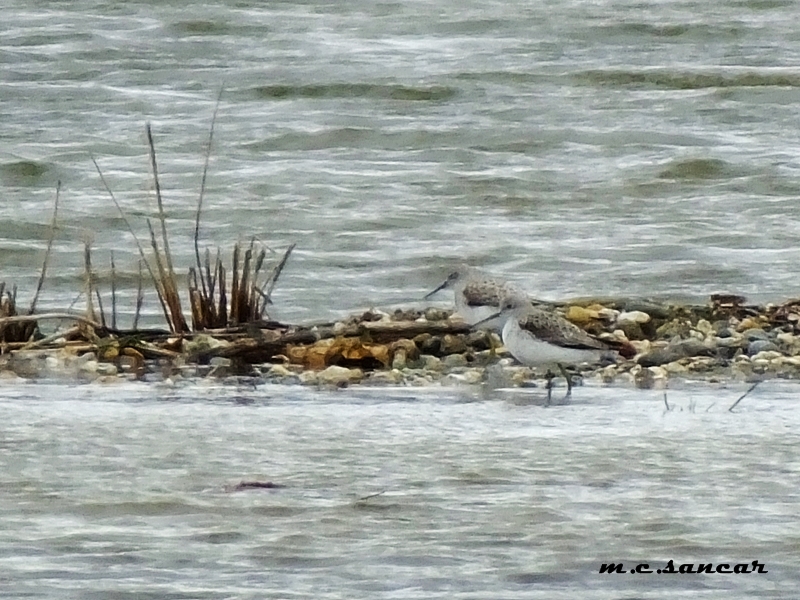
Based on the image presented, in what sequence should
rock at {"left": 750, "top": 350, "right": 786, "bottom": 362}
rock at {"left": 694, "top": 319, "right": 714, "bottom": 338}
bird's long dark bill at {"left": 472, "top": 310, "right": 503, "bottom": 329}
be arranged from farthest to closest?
rock at {"left": 694, "top": 319, "right": 714, "bottom": 338}, bird's long dark bill at {"left": 472, "top": 310, "right": 503, "bottom": 329}, rock at {"left": 750, "top": 350, "right": 786, "bottom": 362}

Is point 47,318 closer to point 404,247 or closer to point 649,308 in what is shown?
point 649,308

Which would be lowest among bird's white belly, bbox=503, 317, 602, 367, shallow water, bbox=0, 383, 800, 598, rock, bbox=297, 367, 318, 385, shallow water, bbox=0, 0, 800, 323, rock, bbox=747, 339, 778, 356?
shallow water, bbox=0, 0, 800, 323

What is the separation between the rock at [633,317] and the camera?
33.0 ft

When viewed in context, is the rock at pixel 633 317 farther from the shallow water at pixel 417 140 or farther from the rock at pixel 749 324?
the shallow water at pixel 417 140

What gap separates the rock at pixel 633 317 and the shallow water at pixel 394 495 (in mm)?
1866

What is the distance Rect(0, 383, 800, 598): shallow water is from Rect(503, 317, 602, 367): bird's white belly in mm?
342

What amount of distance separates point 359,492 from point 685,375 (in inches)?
108

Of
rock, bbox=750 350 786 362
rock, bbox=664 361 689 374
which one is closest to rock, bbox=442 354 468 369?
rock, bbox=664 361 689 374

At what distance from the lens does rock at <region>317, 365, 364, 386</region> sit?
862 cm

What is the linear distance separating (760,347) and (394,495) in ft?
11.1

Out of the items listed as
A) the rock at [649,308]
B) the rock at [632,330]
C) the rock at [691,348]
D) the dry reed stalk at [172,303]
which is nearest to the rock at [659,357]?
the rock at [691,348]

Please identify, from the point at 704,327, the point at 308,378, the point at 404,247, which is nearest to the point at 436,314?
the point at 704,327

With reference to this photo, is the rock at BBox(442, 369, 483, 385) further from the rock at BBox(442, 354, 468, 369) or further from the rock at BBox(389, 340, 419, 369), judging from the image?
the rock at BBox(389, 340, 419, 369)

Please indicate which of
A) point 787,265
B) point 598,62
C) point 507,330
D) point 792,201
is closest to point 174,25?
point 598,62
